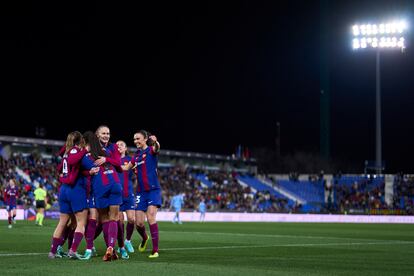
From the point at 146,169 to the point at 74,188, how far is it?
6.32ft

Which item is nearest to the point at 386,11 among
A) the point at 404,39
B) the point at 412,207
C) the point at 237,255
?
the point at 404,39

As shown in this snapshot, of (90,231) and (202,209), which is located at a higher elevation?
(90,231)

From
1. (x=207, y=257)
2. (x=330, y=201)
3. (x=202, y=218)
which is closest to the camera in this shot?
(x=207, y=257)

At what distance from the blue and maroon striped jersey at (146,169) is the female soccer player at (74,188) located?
1.72 m

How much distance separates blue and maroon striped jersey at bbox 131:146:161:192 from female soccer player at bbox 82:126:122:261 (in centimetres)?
128

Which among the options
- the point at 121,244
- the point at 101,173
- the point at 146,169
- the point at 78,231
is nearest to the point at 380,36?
the point at 146,169

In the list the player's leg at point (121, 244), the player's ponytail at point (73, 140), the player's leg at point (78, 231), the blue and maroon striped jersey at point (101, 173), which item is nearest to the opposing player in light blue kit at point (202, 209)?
the player's leg at point (121, 244)

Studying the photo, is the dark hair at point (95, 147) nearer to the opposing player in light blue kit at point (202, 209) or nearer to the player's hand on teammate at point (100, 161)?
the player's hand on teammate at point (100, 161)

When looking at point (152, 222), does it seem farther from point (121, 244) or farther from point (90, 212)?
point (90, 212)

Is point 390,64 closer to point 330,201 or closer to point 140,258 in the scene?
point 330,201

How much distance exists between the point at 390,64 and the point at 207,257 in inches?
3164

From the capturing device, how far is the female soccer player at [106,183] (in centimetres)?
1457

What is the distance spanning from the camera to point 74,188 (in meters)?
14.8

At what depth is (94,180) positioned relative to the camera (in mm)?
14781
